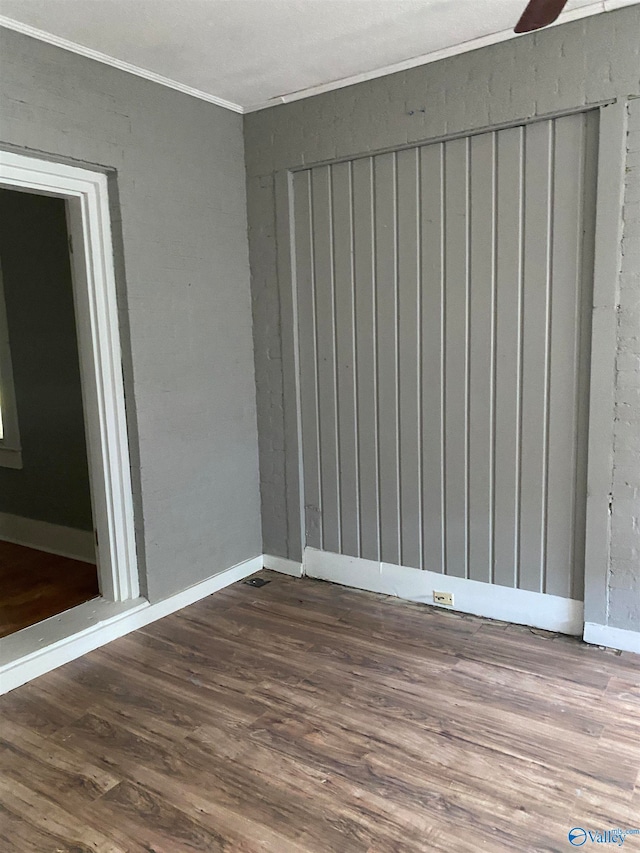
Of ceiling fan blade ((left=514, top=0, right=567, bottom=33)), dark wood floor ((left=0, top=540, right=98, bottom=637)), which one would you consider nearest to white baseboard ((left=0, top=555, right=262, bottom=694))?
dark wood floor ((left=0, top=540, right=98, bottom=637))

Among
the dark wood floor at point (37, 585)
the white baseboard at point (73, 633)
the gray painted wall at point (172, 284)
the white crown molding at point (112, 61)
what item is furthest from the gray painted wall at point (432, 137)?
the dark wood floor at point (37, 585)

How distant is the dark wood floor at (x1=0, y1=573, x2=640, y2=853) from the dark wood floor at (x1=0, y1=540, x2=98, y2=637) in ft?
1.92

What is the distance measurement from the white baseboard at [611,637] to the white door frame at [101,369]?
225 centimetres

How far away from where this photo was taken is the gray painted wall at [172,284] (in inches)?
113

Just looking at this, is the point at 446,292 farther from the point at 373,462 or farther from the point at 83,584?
the point at 83,584

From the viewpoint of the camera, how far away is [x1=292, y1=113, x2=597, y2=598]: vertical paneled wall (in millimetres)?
2934

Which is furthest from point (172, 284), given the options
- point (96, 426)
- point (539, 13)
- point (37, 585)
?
point (539, 13)

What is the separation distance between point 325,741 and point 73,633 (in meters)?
1.35

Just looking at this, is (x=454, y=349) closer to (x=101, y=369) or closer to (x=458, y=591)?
(x=458, y=591)

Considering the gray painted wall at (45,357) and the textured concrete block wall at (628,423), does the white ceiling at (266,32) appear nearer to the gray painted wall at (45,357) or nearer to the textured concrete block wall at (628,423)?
the textured concrete block wall at (628,423)

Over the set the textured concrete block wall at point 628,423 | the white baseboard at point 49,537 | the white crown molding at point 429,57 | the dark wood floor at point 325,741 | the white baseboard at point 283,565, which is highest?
the white crown molding at point 429,57

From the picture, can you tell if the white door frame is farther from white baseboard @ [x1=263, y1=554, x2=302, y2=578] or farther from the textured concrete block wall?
the textured concrete block wall

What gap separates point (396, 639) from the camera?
3117 mm

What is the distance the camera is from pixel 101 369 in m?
3.18
